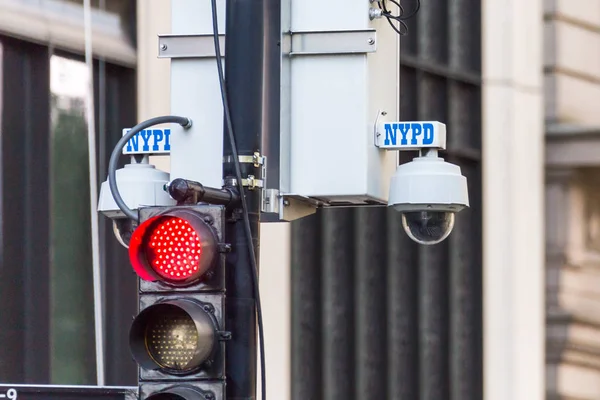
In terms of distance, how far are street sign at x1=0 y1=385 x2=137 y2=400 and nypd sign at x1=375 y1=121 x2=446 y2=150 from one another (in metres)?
1.44

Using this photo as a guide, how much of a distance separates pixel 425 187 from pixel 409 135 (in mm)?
232

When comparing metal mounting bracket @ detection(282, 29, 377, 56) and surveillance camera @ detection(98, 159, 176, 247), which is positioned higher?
metal mounting bracket @ detection(282, 29, 377, 56)

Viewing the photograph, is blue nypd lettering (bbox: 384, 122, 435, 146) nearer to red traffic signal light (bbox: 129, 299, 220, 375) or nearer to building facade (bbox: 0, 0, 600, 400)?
red traffic signal light (bbox: 129, 299, 220, 375)

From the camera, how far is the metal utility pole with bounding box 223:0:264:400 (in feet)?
14.2

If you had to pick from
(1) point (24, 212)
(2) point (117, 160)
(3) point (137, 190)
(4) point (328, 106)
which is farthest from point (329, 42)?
(1) point (24, 212)

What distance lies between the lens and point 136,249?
13.5ft

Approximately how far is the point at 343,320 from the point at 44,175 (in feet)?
9.48

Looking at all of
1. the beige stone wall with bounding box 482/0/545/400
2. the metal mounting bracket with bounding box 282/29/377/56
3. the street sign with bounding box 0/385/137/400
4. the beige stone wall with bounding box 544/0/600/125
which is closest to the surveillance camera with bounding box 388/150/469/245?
the metal mounting bracket with bounding box 282/29/377/56

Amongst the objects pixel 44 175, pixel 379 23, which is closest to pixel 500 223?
pixel 44 175

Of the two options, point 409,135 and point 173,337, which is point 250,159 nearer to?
point 173,337

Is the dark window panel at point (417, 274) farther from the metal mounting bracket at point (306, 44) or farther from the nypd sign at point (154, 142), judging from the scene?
the metal mounting bracket at point (306, 44)

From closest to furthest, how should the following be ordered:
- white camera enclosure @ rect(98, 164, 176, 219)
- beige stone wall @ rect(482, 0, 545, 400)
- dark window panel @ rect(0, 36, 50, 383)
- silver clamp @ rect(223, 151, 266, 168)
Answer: silver clamp @ rect(223, 151, 266, 168) → white camera enclosure @ rect(98, 164, 176, 219) → dark window panel @ rect(0, 36, 50, 383) → beige stone wall @ rect(482, 0, 545, 400)

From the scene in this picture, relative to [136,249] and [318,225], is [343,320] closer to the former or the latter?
[318,225]

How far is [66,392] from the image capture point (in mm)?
4465
